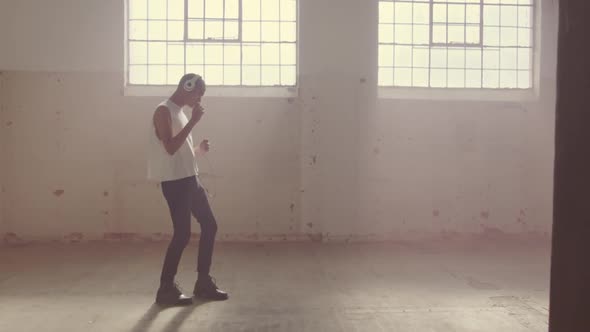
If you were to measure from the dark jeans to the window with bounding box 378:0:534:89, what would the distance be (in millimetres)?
3695

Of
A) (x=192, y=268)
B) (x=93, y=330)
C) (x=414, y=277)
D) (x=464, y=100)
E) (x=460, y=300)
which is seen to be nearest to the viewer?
(x=93, y=330)

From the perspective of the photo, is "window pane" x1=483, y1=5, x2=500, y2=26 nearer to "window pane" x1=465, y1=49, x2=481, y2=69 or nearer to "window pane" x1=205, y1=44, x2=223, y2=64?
"window pane" x1=465, y1=49, x2=481, y2=69

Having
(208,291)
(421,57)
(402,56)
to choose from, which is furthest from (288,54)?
(208,291)

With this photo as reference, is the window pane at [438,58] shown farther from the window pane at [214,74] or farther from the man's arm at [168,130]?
the man's arm at [168,130]

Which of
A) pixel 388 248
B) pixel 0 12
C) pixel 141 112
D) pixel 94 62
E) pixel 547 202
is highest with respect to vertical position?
pixel 0 12

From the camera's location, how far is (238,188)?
6.53 m

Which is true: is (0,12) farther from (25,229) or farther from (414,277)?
(414,277)

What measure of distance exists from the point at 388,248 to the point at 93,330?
381 centimetres

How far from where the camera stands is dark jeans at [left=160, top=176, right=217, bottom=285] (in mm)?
3750

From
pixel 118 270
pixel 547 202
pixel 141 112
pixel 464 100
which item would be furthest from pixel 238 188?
pixel 547 202

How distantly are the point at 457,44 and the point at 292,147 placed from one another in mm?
2666

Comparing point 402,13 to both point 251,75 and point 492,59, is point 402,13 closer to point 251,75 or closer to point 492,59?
point 492,59

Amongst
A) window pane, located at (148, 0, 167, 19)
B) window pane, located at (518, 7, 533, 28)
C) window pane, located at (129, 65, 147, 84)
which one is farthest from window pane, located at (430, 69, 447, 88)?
window pane, located at (129, 65, 147, 84)

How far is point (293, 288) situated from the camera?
4273 mm
